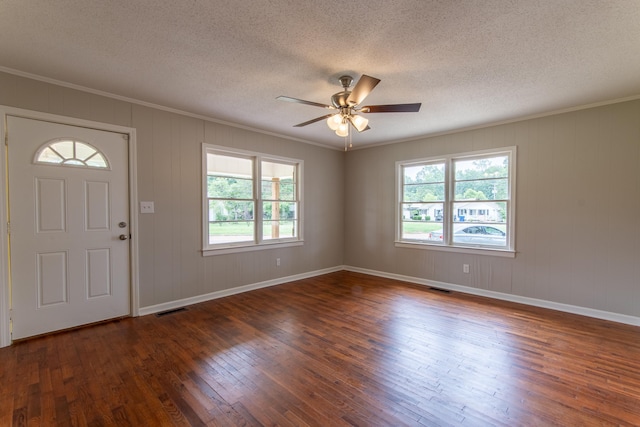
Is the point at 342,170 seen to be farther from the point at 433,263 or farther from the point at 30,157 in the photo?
the point at 30,157

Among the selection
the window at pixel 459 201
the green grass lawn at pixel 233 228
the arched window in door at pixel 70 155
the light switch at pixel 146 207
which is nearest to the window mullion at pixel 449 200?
the window at pixel 459 201

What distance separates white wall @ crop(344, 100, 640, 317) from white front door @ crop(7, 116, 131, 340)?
4.59 m

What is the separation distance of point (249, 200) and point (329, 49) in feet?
9.32

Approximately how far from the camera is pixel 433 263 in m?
4.89

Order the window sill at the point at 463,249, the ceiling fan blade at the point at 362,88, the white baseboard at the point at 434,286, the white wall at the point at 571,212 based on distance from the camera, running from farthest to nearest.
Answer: the window sill at the point at 463,249 → the white baseboard at the point at 434,286 → the white wall at the point at 571,212 → the ceiling fan blade at the point at 362,88

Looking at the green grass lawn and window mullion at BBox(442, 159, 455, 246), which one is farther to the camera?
window mullion at BBox(442, 159, 455, 246)

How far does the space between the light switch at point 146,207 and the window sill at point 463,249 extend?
396 cm

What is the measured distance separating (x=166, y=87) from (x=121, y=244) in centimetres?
187

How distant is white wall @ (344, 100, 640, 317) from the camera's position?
3320mm

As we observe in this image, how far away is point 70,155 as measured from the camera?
305 centimetres

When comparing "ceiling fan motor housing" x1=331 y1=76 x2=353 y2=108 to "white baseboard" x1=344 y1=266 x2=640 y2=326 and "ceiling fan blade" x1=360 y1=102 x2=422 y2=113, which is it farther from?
Answer: "white baseboard" x1=344 y1=266 x2=640 y2=326

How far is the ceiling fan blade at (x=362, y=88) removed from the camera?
2.22 metres

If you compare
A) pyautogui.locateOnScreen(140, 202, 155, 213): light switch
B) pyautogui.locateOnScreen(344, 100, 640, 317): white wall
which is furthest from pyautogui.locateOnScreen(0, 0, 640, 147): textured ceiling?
pyautogui.locateOnScreen(140, 202, 155, 213): light switch

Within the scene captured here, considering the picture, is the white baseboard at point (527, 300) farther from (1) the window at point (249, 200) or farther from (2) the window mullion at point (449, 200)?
(1) the window at point (249, 200)
